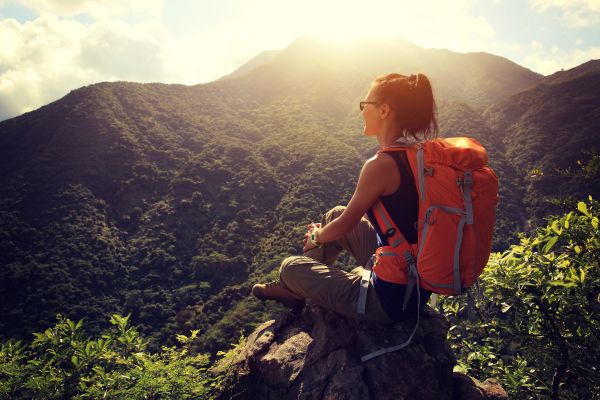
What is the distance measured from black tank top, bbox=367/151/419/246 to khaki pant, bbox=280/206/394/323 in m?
0.57

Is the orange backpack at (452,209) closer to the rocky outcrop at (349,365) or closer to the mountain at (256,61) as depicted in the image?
the rocky outcrop at (349,365)

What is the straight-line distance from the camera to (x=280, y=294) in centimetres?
339

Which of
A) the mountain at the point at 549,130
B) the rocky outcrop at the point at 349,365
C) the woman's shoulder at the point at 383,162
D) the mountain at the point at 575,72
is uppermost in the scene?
the mountain at the point at 575,72

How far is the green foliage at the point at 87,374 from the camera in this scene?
2.69m

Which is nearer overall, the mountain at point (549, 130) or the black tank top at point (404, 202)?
the black tank top at point (404, 202)

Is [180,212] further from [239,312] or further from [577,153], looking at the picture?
[577,153]

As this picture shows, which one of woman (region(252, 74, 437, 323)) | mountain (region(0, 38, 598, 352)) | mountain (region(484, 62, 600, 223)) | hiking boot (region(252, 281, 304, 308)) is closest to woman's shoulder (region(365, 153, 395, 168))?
woman (region(252, 74, 437, 323))

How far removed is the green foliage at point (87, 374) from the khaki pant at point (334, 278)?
105 cm

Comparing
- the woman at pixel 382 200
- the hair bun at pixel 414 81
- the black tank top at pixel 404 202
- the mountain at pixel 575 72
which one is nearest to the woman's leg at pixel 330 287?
the woman at pixel 382 200

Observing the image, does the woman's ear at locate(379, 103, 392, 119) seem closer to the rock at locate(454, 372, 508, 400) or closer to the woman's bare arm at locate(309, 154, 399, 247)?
the woman's bare arm at locate(309, 154, 399, 247)

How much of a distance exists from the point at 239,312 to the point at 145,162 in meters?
33.2

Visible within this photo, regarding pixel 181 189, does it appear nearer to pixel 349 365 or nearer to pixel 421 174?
pixel 349 365

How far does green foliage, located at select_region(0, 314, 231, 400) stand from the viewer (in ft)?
8.82

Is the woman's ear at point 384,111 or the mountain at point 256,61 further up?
the mountain at point 256,61
